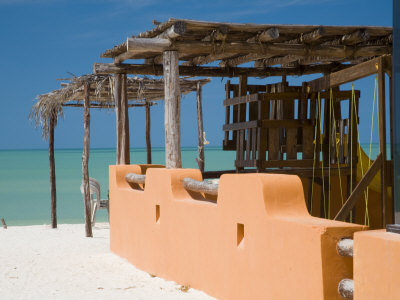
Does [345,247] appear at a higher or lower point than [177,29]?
lower

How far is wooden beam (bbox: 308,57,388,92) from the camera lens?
21.5 feet

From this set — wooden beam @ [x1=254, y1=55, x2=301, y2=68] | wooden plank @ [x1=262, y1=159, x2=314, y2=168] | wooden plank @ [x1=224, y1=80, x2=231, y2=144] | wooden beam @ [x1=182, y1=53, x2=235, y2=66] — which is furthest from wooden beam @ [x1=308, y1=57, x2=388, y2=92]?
wooden beam @ [x1=182, y1=53, x2=235, y2=66]

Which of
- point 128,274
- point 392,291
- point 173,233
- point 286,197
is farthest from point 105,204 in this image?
point 392,291

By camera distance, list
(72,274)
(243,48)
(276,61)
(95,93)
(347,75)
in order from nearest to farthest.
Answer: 1. (347,75)
2. (243,48)
3. (72,274)
4. (276,61)
5. (95,93)

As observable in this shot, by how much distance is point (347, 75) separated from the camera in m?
7.30

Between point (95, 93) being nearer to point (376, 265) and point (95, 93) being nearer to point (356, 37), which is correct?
point (356, 37)

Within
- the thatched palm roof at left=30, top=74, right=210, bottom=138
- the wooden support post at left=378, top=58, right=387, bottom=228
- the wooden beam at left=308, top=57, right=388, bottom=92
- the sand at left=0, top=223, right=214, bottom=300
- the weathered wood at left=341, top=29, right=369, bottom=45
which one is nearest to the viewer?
the wooden support post at left=378, top=58, right=387, bottom=228

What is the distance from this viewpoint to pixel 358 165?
9352 mm

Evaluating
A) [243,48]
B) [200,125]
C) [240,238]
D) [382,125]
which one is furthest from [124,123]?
[382,125]

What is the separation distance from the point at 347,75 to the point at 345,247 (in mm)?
3149

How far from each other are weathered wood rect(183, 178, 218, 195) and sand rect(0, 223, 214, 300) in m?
1.11

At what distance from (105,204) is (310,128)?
904 centimetres

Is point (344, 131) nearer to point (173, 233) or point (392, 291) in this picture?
point (173, 233)

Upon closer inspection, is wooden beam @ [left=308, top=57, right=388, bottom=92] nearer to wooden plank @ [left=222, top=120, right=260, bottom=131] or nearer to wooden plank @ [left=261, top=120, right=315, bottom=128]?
wooden plank @ [left=261, top=120, right=315, bottom=128]
